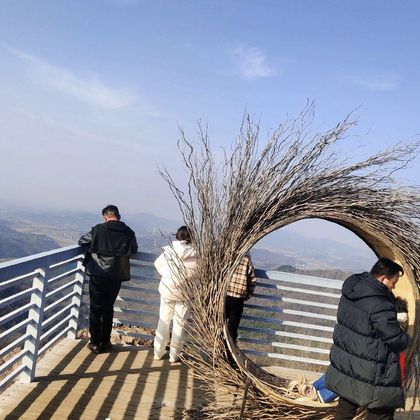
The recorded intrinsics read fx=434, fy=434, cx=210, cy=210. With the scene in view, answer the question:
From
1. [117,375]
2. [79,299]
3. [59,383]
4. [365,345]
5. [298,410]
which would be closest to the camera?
[365,345]

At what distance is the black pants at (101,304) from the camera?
4.39 metres

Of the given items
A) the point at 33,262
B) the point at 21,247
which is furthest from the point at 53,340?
the point at 21,247

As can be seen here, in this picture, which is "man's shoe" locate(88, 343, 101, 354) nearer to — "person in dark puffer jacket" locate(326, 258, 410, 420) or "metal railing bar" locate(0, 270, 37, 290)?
"metal railing bar" locate(0, 270, 37, 290)

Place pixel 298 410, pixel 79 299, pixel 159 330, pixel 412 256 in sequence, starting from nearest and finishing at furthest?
pixel 298 410, pixel 412 256, pixel 159 330, pixel 79 299

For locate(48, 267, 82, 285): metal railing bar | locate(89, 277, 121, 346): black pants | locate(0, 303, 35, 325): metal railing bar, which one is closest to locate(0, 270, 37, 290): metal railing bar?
locate(0, 303, 35, 325): metal railing bar

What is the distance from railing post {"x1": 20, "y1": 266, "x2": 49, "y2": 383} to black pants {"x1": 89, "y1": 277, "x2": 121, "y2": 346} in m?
0.72

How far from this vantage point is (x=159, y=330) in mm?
4508

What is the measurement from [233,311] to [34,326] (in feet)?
6.11

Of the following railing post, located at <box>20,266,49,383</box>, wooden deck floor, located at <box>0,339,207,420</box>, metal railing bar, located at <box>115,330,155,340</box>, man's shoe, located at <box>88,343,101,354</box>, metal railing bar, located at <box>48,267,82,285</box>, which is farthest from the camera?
metal railing bar, located at <box>115,330,155,340</box>

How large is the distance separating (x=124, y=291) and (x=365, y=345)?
132 inches

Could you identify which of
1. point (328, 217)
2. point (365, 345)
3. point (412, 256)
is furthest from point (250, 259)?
point (365, 345)

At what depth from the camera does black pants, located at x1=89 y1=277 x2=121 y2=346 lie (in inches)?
173

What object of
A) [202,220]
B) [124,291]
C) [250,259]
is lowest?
[124,291]

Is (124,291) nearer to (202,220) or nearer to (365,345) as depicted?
(202,220)
